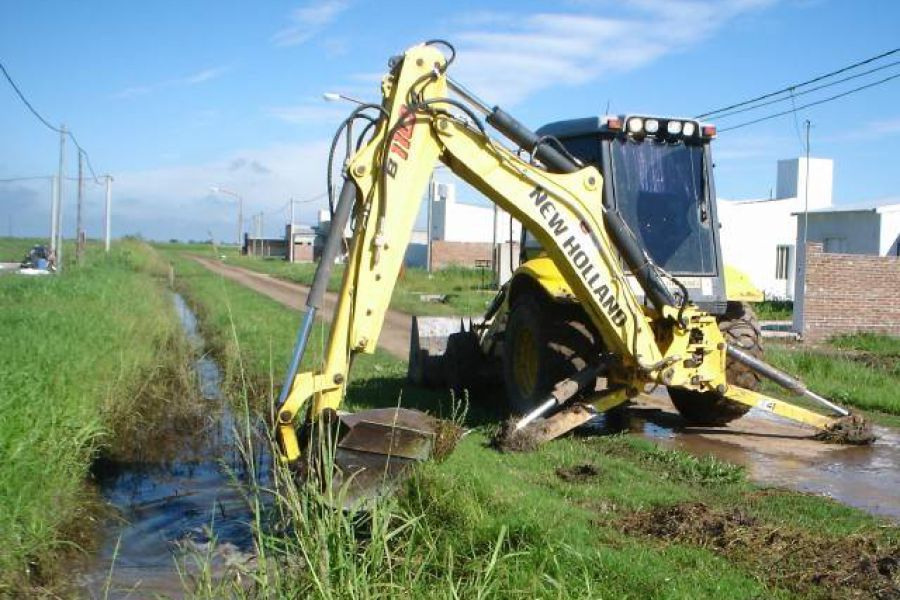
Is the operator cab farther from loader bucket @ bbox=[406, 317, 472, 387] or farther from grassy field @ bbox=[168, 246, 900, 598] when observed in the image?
loader bucket @ bbox=[406, 317, 472, 387]

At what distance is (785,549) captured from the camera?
5.68 m

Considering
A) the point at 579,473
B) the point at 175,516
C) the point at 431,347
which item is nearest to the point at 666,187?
the point at 579,473

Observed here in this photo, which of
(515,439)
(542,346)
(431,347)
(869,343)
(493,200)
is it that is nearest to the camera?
(493,200)

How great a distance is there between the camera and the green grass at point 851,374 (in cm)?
1181

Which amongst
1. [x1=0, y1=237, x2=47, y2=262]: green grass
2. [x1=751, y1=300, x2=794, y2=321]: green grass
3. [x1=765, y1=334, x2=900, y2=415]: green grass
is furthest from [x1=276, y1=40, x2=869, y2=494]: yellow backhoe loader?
[x1=0, y1=237, x2=47, y2=262]: green grass

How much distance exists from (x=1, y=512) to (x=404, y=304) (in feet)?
67.5

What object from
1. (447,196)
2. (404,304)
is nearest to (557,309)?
(404,304)

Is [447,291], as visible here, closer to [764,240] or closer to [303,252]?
[764,240]

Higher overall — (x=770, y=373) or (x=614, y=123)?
(x=614, y=123)

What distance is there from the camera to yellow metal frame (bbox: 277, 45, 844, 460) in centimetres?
705

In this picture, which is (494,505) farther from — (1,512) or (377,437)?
(1,512)

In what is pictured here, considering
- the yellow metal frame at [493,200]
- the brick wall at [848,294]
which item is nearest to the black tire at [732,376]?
the yellow metal frame at [493,200]

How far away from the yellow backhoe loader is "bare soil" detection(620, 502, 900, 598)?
1562 mm

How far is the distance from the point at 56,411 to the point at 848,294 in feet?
53.8
